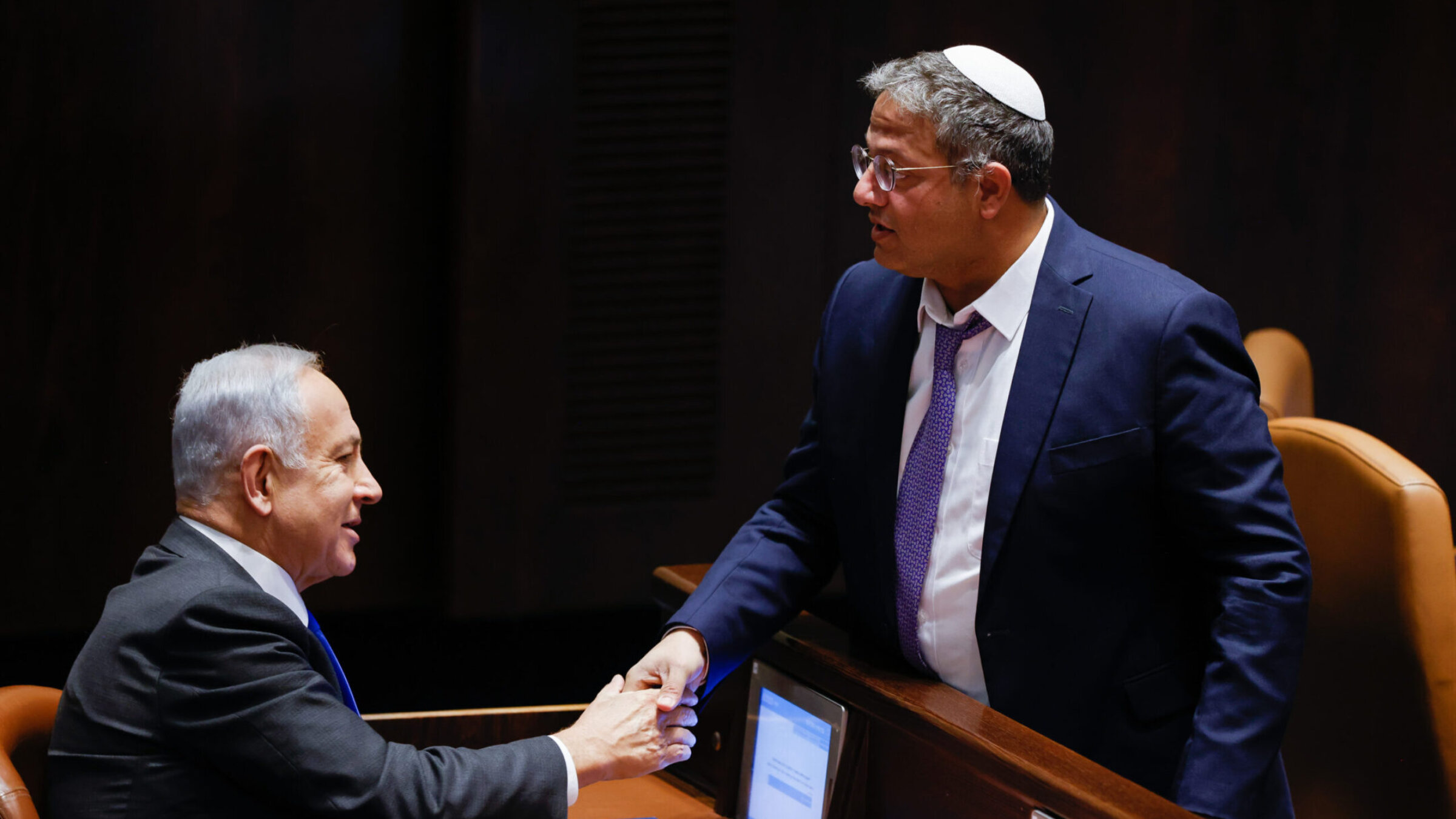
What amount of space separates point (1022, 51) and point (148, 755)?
3522 mm

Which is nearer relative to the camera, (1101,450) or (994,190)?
(1101,450)

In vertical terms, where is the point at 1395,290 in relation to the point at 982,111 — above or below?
below

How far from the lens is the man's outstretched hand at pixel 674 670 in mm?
2023

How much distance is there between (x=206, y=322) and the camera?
→ 3824 mm

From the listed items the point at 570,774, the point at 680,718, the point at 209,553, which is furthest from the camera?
the point at 680,718

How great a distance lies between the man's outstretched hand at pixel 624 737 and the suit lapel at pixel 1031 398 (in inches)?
18.4

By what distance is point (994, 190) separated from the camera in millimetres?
2002

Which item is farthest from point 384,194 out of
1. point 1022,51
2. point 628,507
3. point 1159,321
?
point 1159,321

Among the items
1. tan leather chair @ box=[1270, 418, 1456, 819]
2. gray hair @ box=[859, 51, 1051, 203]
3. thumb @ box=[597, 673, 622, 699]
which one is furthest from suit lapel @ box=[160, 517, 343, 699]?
tan leather chair @ box=[1270, 418, 1456, 819]

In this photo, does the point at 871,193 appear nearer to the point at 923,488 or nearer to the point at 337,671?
the point at 923,488

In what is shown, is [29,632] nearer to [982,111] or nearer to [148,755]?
[148,755]

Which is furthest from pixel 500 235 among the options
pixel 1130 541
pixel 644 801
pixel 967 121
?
pixel 1130 541

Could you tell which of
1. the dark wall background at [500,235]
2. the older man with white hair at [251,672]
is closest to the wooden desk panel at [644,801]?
the older man with white hair at [251,672]

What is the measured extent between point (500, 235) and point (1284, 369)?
2.05 metres
